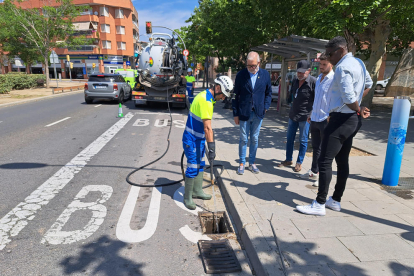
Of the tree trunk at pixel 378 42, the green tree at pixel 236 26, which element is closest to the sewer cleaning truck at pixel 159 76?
the green tree at pixel 236 26

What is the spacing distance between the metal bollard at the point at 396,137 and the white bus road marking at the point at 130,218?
3512 mm

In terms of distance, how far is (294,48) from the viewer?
920 cm

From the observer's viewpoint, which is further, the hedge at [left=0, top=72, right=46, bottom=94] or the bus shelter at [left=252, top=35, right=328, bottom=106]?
the hedge at [left=0, top=72, right=46, bottom=94]

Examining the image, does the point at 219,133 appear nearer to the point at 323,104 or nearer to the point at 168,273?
the point at 323,104

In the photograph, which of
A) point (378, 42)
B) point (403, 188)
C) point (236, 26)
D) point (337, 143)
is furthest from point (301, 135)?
point (236, 26)

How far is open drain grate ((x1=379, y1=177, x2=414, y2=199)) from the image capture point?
4.07 m

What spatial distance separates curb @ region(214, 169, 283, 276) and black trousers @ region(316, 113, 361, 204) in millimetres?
928

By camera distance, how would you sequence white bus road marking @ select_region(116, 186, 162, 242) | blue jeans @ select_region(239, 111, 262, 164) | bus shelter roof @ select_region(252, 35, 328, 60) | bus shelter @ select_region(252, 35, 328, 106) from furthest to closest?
bus shelter @ select_region(252, 35, 328, 106), bus shelter roof @ select_region(252, 35, 328, 60), blue jeans @ select_region(239, 111, 262, 164), white bus road marking @ select_region(116, 186, 162, 242)

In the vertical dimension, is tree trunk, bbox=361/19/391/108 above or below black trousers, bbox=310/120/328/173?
above

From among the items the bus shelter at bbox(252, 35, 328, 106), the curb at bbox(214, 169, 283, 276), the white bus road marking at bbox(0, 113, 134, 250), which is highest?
the bus shelter at bbox(252, 35, 328, 106)

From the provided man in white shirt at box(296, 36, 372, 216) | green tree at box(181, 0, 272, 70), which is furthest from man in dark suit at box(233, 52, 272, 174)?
green tree at box(181, 0, 272, 70)

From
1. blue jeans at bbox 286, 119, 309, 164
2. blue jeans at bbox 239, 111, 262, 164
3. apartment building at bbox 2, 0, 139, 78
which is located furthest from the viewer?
apartment building at bbox 2, 0, 139, 78

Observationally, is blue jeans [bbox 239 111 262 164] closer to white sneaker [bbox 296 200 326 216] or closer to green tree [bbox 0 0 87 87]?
white sneaker [bbox 296 200 326 216]

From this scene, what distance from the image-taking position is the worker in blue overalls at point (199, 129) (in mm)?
3562
